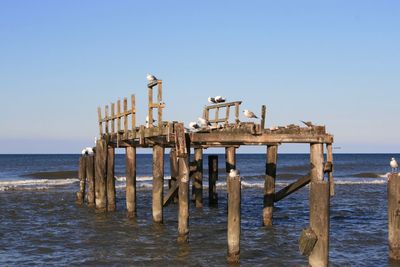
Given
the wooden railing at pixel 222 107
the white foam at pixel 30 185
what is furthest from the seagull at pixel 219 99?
the white foam at pixel 30 185

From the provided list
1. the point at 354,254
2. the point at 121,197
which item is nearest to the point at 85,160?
the point at 121,197

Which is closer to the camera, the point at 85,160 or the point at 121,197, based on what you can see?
the point at 85,160

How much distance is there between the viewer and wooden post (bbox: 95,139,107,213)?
25.1 meters

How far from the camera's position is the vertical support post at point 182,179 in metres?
15.9

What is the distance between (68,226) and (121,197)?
40.1 ft

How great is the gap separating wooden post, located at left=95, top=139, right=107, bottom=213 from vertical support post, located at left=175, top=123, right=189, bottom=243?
8.63m

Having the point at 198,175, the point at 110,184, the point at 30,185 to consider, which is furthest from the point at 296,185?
the point at 30,185

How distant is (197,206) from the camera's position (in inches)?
1071

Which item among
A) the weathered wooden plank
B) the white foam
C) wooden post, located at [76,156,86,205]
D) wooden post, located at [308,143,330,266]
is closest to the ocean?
wooden post, located at [76,156,86,205]

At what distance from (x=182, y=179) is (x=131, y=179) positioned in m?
6.45

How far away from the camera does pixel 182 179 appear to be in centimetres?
1653

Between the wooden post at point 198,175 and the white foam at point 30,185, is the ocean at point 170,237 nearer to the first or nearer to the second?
the wooden post at point 198,175

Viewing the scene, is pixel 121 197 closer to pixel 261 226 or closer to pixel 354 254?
pixel 261 226

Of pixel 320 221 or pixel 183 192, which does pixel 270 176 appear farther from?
pixel 320 221
